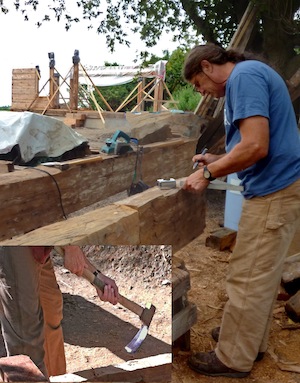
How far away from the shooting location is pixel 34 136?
3449mm

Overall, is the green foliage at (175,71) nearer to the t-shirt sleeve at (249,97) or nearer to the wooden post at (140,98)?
the wooden post at (140,98)

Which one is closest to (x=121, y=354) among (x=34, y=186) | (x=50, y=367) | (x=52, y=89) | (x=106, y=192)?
(x=50, y=367)

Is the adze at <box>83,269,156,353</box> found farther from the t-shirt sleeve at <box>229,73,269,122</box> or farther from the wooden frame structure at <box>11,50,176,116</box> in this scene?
the wooden frame structure at <box>11,50,176,116</box>

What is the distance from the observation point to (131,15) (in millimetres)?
4711

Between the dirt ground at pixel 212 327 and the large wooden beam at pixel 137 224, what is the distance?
0.47m

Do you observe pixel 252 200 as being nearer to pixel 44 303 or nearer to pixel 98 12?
pixel 44 303

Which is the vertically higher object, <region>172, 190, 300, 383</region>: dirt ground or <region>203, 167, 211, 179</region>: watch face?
<region>203, 167, 211, 179</region>: watch face

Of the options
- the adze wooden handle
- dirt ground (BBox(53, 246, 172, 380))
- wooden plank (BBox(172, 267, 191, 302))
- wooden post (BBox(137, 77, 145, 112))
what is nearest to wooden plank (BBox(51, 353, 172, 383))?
dirt ground (BBox(53, 246, 172, 380))

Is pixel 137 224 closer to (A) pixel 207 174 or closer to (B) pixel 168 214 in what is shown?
(B) pixel 168 214

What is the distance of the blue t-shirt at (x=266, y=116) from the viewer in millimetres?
1674

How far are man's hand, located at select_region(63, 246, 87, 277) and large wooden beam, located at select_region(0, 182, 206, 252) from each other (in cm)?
15

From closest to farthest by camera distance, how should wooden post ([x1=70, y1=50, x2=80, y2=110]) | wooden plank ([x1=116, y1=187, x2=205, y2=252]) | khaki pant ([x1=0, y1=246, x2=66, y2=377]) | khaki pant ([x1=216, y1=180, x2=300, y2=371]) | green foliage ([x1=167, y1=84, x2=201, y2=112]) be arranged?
khaki pant ([x1=0, y1=246, x2=66, y2=377]), khaki pant ([x1=216, y1=180, x2=300, y2=371]), wooden plank ([x1=116, y1=187, x2=205, y2=252]), green foliage ([x1=167, y1=84, x2=201, y2=112]), wooden post ([x1=70, y1=50, x2=80, y2=110])

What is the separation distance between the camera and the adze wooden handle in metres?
1.29

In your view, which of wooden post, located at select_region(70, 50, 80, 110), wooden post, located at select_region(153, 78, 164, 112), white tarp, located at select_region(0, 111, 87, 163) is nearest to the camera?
white tarp, located at select_region(0, 111, 87, 163)
